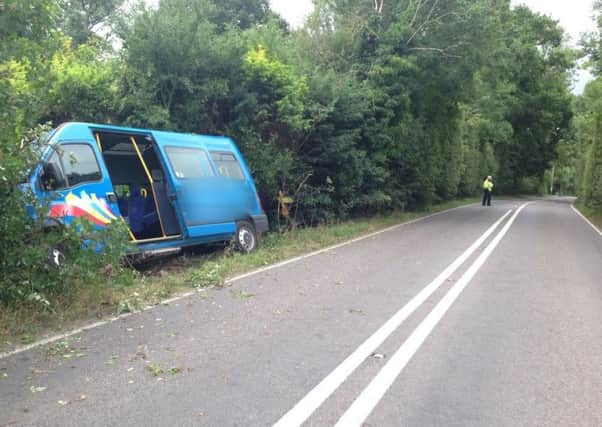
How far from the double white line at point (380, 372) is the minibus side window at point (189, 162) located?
4.98m

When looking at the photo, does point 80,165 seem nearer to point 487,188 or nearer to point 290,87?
point 290,87

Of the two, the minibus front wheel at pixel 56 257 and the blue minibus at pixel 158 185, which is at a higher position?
the blue minibus at pixel 158 185

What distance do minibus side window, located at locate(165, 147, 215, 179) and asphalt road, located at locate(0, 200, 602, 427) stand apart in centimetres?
283

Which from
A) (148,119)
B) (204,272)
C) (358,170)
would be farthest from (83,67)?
(358,170)

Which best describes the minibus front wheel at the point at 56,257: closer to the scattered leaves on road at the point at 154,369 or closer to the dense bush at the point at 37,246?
the dense bush at the point at 37,246

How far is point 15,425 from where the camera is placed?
144 inches

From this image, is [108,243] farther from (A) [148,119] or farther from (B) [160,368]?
(A) [148,119]

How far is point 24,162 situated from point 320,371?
4.22m

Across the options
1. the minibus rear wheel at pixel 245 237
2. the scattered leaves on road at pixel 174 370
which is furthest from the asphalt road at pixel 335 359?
the minibus rear wheel at pixel 245 237

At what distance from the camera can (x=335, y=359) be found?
503 centimetres

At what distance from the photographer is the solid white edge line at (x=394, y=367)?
3.88 meters

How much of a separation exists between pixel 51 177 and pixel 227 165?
4499 millimetres

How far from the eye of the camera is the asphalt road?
394cm

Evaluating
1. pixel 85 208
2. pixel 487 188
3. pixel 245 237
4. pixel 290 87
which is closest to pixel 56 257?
pixel 85 208
